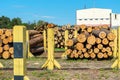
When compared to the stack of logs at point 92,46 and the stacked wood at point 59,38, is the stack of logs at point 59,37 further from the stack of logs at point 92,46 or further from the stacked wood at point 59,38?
the stack of logs at point 92,46

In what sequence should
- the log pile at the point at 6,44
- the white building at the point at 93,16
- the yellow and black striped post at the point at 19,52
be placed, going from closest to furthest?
the yellow and black striped post at the point at 19,52
the log pile at the point at 6,44
the white building at the point at 93,16

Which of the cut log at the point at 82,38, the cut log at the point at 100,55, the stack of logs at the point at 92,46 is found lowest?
the cut log at the point at 100,55

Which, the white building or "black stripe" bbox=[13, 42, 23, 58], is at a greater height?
the white building

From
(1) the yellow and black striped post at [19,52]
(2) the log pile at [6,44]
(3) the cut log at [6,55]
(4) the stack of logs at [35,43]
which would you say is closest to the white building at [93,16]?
(4) the stack of logs at [35,43]

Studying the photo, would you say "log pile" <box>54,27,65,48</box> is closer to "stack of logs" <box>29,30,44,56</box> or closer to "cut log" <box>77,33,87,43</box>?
"stack of logs" <box>29,30,44,56</box>

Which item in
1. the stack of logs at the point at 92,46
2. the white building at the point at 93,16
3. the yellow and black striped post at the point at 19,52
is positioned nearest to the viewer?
the yellow and black striped post at the point at 19,52

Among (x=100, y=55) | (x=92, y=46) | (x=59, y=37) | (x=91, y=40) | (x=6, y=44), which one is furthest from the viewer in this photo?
(x=59, y=37)

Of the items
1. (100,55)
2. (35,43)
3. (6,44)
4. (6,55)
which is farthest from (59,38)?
(100,55)

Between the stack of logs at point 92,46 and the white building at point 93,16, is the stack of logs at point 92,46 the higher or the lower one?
the lower one

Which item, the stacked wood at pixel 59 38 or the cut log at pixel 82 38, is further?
the stacked wood at pixel 59 38

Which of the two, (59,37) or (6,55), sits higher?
(59,37)

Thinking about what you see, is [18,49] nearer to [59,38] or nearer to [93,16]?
[59,38]

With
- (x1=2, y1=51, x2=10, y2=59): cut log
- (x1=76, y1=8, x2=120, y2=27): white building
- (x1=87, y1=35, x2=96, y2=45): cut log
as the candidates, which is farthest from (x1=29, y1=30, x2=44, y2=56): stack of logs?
(x1=76, y1=8, x2=120, y2=27): white building

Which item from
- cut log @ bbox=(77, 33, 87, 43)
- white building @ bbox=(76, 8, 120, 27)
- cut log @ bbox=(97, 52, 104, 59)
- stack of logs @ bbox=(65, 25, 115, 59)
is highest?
white building @ bbox=(76, 8, 120, 27)
